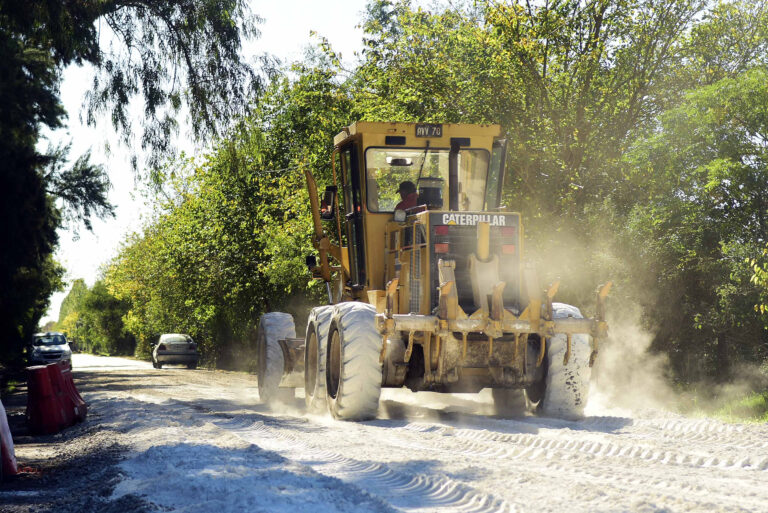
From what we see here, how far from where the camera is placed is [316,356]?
38.6 feet

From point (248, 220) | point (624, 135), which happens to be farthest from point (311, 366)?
point (248, 220)

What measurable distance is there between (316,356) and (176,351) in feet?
98.8

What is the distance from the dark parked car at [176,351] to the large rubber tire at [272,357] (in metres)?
26.9

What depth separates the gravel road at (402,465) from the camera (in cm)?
544

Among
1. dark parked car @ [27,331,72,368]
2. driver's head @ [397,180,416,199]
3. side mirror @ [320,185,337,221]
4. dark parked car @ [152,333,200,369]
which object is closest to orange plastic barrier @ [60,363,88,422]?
side mirror @ [320,185,337,221]

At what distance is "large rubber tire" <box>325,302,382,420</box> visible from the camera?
9891 millimetres

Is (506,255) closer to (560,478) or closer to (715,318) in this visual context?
(560,478)

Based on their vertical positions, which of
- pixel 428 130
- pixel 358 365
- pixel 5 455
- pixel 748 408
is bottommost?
pixel 748 408

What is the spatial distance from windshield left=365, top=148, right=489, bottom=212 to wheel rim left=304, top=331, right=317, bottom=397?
2.03 meters

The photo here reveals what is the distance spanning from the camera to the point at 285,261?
26578mm

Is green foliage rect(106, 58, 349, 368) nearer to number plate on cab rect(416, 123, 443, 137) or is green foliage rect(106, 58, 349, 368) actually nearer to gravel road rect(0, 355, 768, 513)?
number plate on cab rect(416, 123, 443, 137)

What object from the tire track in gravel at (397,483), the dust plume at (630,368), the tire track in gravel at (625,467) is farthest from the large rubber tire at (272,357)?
the tire track in gravel at (625,467)

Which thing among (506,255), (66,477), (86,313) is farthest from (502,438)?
(86,313)

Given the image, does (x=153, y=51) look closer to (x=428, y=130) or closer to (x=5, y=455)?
(x=428, y=130)
